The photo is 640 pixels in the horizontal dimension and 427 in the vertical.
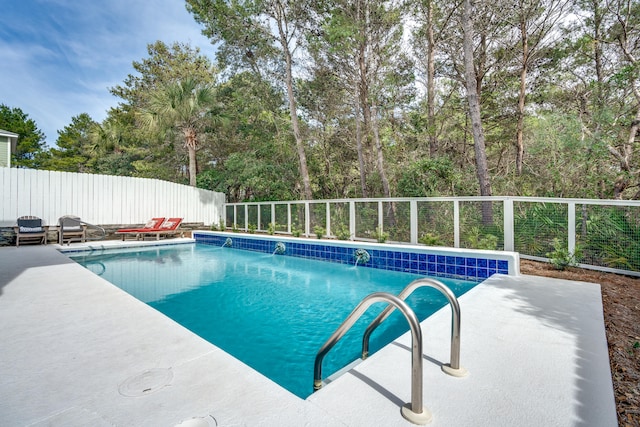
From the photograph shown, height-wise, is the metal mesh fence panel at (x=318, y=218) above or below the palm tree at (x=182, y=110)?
below

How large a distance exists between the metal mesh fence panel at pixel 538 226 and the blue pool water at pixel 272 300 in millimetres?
1515

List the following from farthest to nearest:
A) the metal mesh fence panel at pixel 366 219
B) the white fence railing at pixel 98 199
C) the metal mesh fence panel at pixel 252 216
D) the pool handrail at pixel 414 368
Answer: the metal mesh fence panel at pixel 252 216 → the white fence railing at pixel 98 199 → the metal mesh fence panel at pixel 366 219 → the pool handrail at pixel 414 368

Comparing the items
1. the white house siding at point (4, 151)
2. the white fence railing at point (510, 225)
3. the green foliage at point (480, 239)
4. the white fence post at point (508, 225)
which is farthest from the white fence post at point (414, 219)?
the white house siding at point (4, 151)

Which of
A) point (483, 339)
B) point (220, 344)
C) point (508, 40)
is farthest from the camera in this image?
point (508, 40)

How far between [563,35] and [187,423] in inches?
533

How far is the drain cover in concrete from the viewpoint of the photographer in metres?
1.69

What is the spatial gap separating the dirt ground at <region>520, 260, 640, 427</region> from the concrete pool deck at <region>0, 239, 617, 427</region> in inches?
5.8

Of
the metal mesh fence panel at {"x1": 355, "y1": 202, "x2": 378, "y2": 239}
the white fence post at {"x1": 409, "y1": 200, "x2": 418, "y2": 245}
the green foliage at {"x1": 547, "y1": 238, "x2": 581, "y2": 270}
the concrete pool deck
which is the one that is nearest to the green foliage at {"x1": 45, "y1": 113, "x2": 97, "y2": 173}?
the metal mesh fence panel at {"x1": 355, "y1": 202, "x2": 378, "y2": 239}

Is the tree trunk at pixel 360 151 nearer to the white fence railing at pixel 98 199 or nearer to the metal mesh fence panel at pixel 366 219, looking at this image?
the metal mesh fence panel at pixel 366 219

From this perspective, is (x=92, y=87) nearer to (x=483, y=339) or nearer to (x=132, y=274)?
(x=132, y=274)

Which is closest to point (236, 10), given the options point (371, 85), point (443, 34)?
point (371, 85)

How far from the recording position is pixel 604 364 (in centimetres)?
199

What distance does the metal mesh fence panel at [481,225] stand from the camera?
5801 mm

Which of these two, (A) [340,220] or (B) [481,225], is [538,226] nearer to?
(B) [481,225]
